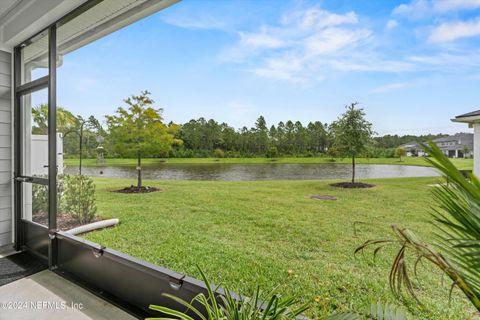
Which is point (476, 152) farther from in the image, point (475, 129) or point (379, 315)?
point (379, 315)

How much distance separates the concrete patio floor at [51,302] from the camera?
157 cm

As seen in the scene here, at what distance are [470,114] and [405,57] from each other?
639 millimetres

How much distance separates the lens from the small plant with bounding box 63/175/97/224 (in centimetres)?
329

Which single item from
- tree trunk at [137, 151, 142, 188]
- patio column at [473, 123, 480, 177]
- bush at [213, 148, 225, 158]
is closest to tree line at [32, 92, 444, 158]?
bush at [213, 148, 225, 158]

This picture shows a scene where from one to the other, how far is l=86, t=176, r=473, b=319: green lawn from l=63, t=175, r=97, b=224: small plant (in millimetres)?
387

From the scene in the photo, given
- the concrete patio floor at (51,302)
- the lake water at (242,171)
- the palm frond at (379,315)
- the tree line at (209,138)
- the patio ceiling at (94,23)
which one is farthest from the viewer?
the lake water at (242,171)

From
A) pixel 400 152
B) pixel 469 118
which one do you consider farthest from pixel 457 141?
pixel 400 152

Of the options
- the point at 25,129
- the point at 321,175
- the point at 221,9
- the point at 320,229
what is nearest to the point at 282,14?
the point at 221,9

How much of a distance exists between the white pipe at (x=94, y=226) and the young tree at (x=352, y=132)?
3.09m

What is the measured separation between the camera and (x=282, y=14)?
8.82 feet

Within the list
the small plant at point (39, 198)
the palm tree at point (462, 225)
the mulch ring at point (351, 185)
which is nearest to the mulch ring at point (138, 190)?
the small plant at point (39, 198)

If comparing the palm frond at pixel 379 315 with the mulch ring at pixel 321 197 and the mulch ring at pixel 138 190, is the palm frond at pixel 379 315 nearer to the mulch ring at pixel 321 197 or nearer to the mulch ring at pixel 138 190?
the mulch ring at pixel 321 197

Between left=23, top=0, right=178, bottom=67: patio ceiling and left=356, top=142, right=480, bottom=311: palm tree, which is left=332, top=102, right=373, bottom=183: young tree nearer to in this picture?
left=23, top=0, right=178, bottom=67: patio ceiling

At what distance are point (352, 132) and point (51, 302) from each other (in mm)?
3089
